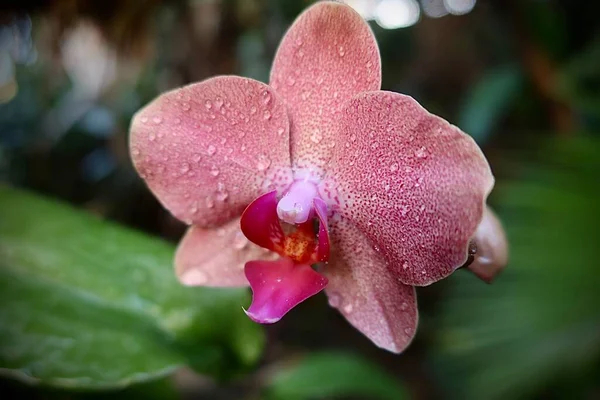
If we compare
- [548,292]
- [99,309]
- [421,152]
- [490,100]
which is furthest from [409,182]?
[490,100]

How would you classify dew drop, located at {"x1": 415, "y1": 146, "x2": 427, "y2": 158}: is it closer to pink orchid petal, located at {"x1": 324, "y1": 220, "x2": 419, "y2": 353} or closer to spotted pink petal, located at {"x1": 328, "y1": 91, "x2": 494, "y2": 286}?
spotted pink petal, located at {"x1": 328, "y1": 91, "x2": 494, "y2": 286}

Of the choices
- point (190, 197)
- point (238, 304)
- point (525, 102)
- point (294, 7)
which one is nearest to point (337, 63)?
point (190, 197)

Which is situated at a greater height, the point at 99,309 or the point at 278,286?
the point at 278,286

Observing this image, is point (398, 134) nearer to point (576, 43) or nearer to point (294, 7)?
point (294, 7)

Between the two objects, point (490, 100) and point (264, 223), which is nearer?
point (264, 223)

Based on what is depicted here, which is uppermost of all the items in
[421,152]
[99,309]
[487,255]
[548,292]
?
[421,152]

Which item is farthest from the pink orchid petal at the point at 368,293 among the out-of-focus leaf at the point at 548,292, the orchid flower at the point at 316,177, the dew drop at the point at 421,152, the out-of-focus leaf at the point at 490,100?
the out-of-focus leaf at the point at 490,100

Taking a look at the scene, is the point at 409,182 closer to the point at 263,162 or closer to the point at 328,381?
the point at 263,162
